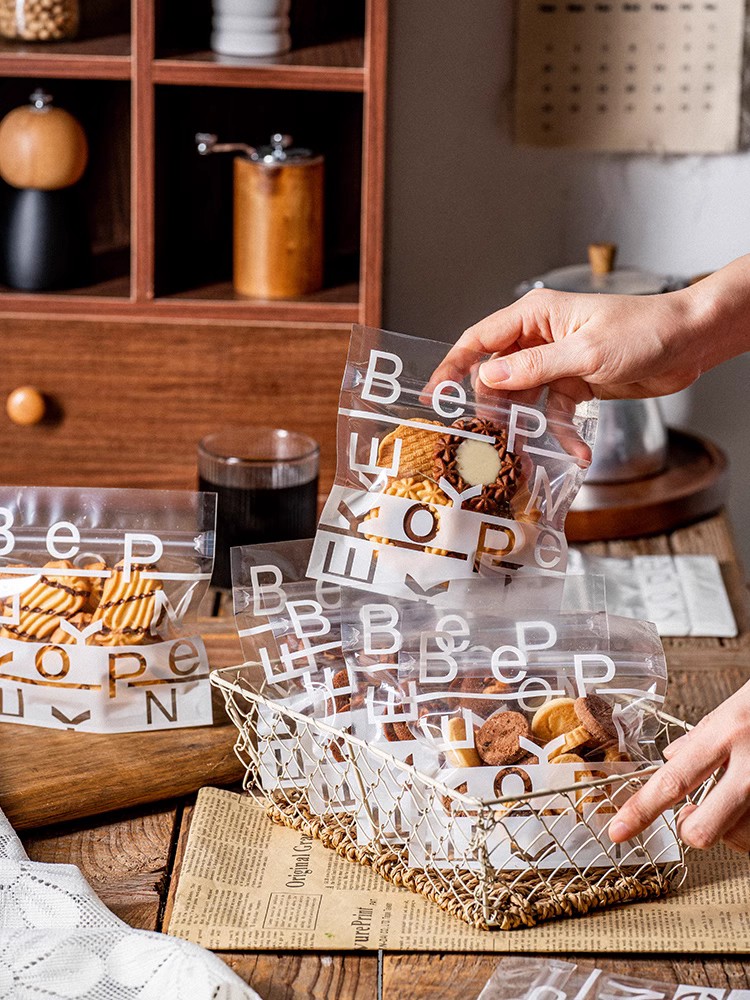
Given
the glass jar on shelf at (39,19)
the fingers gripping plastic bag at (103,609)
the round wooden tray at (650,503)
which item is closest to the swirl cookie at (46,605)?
the fingers gripping plastic bag at (103,609)

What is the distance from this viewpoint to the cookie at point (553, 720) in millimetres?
885

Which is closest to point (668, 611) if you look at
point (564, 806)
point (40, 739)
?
point (564, 806)

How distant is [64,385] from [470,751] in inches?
35.4

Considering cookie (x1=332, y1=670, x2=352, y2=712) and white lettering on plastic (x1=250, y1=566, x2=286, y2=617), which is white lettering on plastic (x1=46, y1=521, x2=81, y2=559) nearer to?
white lettering on plastic (x1=250, y1=566, x2=286, y2=617)

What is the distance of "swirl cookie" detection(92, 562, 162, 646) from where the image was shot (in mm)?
1028

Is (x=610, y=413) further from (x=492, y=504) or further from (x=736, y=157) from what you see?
(x=492, y=504)

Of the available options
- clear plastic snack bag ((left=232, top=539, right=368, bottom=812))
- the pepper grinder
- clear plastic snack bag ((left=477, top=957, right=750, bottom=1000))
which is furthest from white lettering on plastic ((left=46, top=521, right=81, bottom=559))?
the pepper grinder

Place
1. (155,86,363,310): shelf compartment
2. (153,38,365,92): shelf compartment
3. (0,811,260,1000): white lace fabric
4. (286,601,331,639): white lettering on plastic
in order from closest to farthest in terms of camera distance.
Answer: (0,811,260,1000): white lace fabric < (286,601,331,639): white lettering on plastic < (153,38,365,92): shelf compartment < (155,86,363,310): shelf compartment

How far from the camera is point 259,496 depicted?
1.33m

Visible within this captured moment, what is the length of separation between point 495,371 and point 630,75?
955 millimetres

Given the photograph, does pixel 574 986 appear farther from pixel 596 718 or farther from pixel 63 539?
pixel 63 539

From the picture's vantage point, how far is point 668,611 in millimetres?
1349

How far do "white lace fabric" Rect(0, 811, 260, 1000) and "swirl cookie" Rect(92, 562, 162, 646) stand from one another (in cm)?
22

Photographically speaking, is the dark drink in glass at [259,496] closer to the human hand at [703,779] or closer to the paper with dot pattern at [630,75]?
the human hand at [703,779]
